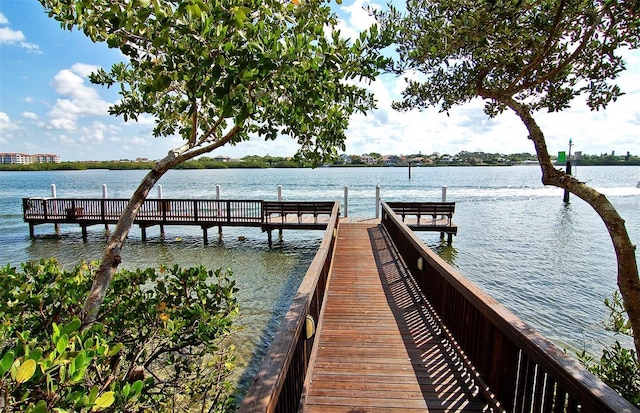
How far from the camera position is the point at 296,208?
1560 centimetres

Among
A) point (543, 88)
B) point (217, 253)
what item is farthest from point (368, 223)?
point (543, 88)

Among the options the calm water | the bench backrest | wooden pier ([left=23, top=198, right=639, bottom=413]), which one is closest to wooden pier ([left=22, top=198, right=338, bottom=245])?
the calm water

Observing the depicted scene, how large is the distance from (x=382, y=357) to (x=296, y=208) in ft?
39.1

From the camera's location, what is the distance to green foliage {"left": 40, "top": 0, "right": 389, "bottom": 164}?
2289mm

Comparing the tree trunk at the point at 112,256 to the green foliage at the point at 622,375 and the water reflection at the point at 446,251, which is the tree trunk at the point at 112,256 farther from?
the water reflection at the point at 446,251

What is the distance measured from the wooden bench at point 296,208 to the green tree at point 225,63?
1110 centimetres

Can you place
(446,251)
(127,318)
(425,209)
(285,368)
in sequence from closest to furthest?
(285,368) → (127,318) → (446,251) → (425,209)

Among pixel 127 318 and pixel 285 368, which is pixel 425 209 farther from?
pixel 285 368

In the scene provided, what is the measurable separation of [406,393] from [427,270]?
7.60 ft

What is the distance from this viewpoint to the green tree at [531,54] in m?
3.05

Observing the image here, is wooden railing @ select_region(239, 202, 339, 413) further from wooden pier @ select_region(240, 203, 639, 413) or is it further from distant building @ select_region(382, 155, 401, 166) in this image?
distant building @ select_region(382, 155, 401, 166)

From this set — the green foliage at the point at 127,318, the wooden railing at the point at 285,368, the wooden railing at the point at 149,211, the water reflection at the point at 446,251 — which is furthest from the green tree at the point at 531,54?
the wooden railing at the point at 149,211

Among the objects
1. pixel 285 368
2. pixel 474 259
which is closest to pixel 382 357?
pixel 285 368

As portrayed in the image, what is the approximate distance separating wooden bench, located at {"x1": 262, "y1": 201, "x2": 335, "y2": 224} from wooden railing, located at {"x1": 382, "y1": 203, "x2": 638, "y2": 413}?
441 inches
